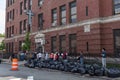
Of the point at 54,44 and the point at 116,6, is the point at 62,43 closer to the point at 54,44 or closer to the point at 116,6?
the point at 54,44

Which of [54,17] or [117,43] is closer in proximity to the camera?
[117,43]

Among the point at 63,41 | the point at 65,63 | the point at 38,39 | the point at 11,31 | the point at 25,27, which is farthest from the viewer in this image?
the point at 11,31

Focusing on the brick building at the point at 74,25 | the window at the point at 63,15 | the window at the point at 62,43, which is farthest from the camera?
the window at the point at 63,15

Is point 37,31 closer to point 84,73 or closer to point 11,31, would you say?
point 11,31

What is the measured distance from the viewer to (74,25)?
1180 inches

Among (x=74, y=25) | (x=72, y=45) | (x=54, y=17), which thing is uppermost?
(x=54, y=17)

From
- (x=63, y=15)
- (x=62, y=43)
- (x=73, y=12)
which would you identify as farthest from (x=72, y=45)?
(x=63, y=15)

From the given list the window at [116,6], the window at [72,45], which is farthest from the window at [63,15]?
the window at [116,6]

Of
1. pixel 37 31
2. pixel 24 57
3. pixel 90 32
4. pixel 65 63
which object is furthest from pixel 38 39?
pixel 65 63

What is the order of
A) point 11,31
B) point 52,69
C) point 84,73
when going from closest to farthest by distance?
point 84,73 → point 52,69 → point 11,31

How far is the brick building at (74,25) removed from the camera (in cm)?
2573

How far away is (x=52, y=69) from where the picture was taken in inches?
993

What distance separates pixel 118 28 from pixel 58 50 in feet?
34.0

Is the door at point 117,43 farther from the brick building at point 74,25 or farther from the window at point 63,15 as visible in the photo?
the window at point 63,15
